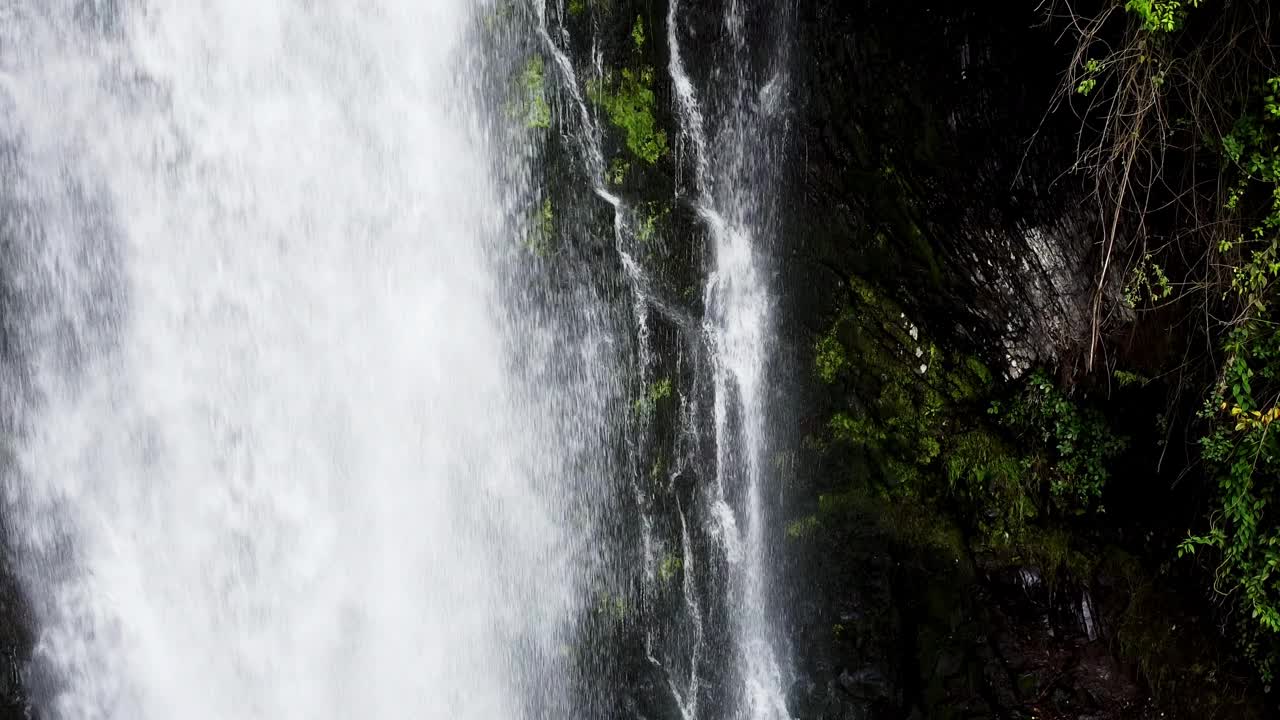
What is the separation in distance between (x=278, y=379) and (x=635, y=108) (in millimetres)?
3217

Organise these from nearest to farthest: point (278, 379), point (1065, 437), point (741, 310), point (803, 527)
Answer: point (1065, 437) → point (278, 379) → point (741, 310) → point (803, 527)

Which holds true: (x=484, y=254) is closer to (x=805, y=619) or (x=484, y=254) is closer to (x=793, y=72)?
(x=793, y=72)

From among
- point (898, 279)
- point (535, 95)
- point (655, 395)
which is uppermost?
point (535, 95)

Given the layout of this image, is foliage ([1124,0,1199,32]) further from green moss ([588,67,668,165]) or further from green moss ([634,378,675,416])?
green moss ([634,378,675,416])

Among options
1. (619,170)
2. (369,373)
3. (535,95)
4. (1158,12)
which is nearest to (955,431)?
(1158,12)

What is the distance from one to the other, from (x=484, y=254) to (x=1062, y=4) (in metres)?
4.29

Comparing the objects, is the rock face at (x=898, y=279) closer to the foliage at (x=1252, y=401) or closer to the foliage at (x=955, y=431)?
the foliage at (x=955, y=431)

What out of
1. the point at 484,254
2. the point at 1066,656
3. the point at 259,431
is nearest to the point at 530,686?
the point at 259,431

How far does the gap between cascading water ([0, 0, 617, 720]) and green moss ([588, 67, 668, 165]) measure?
90 centimetres

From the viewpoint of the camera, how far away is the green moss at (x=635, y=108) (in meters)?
6.39

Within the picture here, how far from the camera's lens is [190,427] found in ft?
20.8

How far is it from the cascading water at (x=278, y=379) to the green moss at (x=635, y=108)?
901 millimetres

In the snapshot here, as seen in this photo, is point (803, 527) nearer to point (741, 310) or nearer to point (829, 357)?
point (829, 357)

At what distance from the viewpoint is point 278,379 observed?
6391mm
